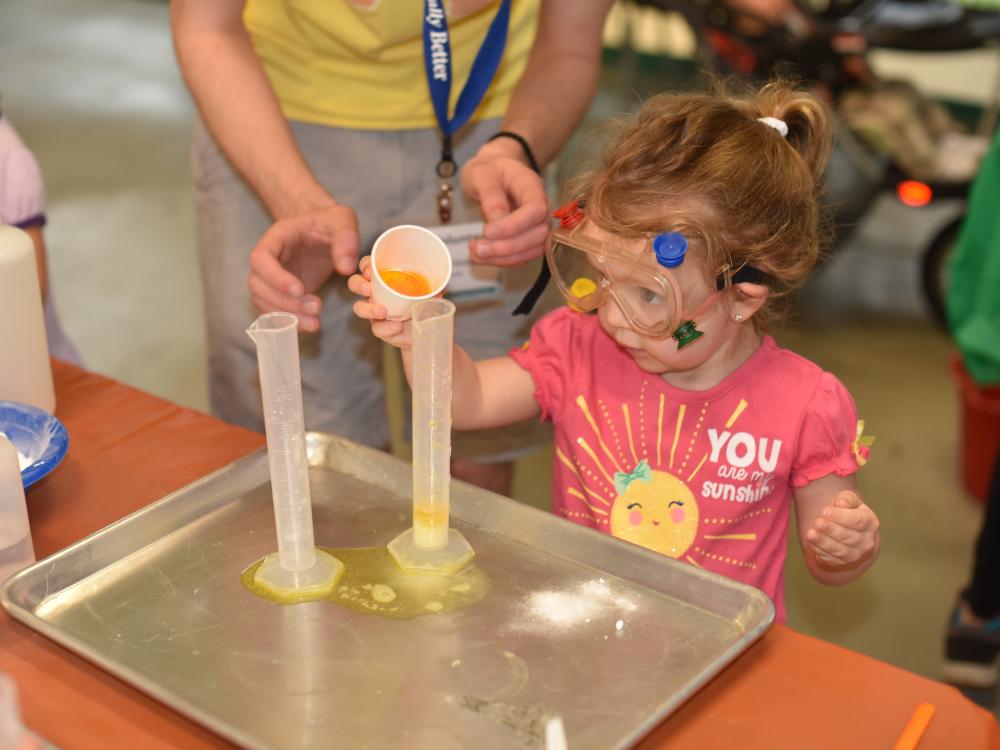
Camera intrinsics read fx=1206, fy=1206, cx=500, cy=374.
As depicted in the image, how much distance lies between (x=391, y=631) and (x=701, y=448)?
1.56 ft

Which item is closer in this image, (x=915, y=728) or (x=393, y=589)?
(x=915, y=728)

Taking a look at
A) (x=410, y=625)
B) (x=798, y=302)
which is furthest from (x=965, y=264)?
(x=410, y=625)

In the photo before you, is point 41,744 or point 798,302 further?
point 798,302

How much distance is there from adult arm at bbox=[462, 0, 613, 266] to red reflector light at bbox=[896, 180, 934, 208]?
1673 millimetres

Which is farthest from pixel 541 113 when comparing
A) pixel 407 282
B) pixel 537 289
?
pixel 407 282

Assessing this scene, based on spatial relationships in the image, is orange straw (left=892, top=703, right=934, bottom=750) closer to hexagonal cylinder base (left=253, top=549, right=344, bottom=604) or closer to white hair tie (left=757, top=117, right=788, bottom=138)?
hexagonal cylinder base (left=253, top=549, right=344, bottom=604)

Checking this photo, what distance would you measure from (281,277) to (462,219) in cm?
47

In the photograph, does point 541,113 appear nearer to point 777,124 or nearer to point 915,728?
point 777,124

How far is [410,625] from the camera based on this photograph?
1.00 metres

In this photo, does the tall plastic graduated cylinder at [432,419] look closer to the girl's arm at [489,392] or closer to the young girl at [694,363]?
the young girl at [694,363]

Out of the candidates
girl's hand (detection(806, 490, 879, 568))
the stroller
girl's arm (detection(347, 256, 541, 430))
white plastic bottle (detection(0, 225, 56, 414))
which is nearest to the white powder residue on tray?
girl's hand (detection(806, 490, 879, 568))

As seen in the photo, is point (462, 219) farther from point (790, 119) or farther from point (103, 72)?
point (103, 72)

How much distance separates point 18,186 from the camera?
1.65 m

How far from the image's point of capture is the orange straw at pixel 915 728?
90 centimetres
